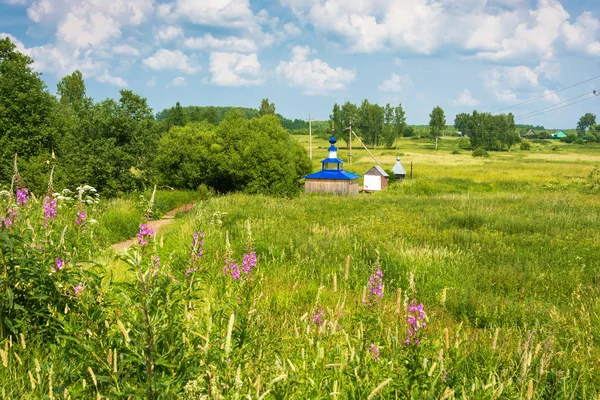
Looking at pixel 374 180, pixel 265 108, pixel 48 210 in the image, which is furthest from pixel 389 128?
pixel 48 210

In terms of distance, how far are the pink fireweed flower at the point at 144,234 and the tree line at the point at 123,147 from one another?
22859mm

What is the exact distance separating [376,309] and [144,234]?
1.85 metres

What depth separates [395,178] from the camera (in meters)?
47.2

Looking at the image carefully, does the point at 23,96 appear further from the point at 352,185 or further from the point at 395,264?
the point at 395,264

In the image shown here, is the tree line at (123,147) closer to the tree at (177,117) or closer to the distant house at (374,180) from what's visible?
the distant house at (374,180)

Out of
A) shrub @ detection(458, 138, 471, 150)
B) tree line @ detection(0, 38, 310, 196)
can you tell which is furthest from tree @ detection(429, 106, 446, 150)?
tree line @ detection(0, 38, 310, 196)

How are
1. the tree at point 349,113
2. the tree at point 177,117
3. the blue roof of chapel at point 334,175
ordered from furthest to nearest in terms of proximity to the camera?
the tree at point 349,113 < the tree at point 177,117 < the blue roof of chapel at point 334,175

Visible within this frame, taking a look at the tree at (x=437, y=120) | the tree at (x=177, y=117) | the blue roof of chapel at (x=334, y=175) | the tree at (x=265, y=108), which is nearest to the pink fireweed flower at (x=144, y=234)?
the blue roof of chapel at (x=334, y=175)

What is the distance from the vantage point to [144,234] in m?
3.39

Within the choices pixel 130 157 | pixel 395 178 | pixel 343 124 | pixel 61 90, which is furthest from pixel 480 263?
pixel 343 124

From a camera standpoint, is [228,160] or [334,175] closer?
[228,160]

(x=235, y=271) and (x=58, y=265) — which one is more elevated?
(x=58, y=265)

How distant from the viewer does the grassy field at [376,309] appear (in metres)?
2.63

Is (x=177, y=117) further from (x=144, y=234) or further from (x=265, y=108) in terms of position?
(x=144, y=234)
